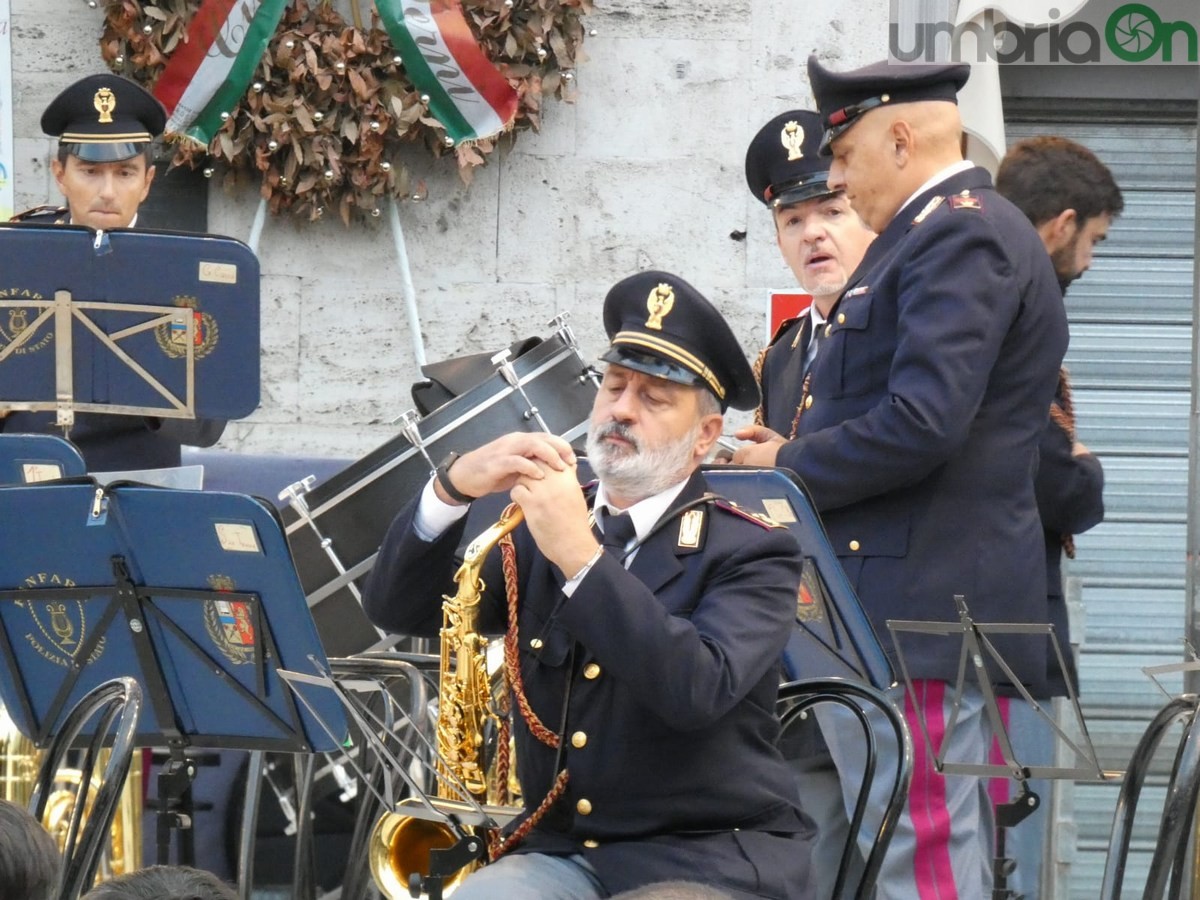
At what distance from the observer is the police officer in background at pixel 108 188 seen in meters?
5.48

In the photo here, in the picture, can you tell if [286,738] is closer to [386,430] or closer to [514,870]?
[514,870]

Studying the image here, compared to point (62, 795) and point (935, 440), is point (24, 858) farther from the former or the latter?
point (62, 795)

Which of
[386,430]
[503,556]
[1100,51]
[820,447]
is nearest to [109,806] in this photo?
[503,556]

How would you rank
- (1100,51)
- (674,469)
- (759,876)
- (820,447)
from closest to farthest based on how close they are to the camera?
(759,876) → (674,469) → (820,447) → (1100,51)

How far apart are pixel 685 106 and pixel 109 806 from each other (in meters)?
4.62

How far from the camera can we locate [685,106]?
7.39 metres

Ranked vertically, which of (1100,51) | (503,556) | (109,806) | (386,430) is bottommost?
(386,430)

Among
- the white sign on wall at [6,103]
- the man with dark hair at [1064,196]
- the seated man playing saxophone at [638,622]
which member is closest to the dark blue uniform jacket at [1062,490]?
the man with dark hair at [1064,196]

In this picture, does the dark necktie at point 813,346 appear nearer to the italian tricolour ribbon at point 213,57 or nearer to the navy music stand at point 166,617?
the navy music stand at point 166,617

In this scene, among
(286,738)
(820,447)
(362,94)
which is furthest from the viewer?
(362,94)

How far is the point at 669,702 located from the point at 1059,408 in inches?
84.3

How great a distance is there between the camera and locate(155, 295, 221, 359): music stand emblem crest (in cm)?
491

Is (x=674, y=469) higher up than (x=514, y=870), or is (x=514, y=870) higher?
(x=674, y=469)

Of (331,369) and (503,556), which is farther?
(331,369)
